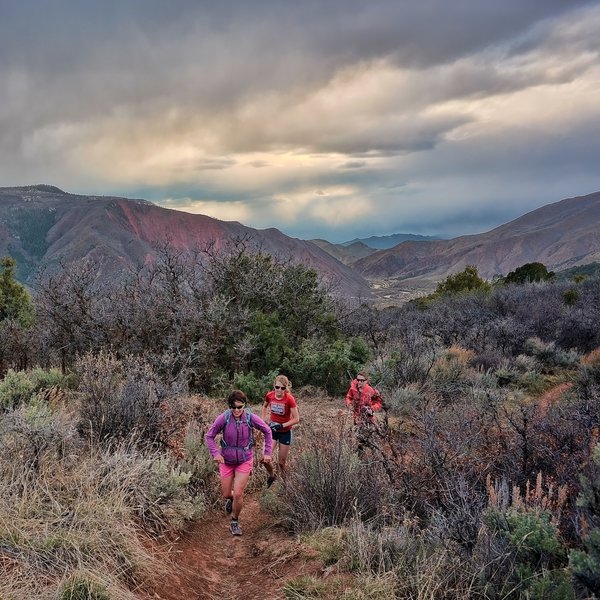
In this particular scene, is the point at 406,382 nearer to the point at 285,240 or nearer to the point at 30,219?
the point at 30,219

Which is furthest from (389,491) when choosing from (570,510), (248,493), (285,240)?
(285,240)

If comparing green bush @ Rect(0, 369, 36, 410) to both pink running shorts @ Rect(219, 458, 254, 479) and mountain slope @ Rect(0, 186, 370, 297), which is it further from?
mountain slope @ Rect(0, 186, 370, 297)

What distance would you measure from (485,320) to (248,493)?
50.1 feet

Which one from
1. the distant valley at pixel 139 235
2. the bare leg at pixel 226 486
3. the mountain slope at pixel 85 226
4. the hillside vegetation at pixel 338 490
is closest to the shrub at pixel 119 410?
the hillside vegetation at pixel 338 490

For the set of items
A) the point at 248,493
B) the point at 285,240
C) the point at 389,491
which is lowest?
the point at 248,493

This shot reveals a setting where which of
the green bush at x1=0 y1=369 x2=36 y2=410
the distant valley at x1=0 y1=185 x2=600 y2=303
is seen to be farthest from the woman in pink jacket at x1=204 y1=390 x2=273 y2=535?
the distant valley at x1=0 y1=185 x2=600 y2=303

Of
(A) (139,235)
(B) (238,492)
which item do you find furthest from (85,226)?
(B) (238,492)

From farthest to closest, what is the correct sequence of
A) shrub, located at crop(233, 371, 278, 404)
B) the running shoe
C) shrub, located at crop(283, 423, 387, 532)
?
shrub, located at crop(233, 371, 278, 404)
the running shoe
shrub, located at crop(283, 423, 387, 532)

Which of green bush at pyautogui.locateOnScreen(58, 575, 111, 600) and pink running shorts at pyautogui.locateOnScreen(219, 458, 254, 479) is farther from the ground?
green bush at pyautogui.locateOnScreen(58, 575, 111, 600)

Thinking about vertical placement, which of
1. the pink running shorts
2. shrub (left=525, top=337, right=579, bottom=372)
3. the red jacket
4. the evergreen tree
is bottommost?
shrub (left=525, top=337, right=579, bottom=372)

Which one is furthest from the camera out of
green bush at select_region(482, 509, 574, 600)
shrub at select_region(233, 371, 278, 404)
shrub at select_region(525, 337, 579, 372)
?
shrub at select_region(525, 337, 579, 372)

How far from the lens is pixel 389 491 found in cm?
493

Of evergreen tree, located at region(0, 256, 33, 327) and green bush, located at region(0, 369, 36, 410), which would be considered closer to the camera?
green bush, located at region(0, 369, 36, 410)

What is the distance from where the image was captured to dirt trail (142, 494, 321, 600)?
416 cm
